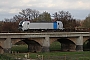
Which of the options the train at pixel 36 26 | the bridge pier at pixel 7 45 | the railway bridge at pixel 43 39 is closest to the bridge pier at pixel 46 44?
the railway bridge at pixel 43 39

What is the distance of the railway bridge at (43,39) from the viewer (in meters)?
63.4

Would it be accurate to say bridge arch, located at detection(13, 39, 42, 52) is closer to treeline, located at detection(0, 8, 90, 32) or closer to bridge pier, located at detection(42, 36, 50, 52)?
bridge pier, located at detection(42, 36, 50, 52)

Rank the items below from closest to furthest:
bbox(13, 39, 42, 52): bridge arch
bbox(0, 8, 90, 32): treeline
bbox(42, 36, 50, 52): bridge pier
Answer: bbox(42, 36, 50, 52): bridge pier → bbox(13, 39, 42, 52): bridge arch → bbox(0, 8, 90, 32): treeline

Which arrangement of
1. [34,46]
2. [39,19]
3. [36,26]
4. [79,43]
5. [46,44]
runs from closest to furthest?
[46,44], [34,46], [79,43], [36,26], [39,19]

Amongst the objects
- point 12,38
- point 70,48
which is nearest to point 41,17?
point 70,48

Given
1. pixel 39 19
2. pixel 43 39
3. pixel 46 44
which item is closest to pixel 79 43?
pixel 46 44

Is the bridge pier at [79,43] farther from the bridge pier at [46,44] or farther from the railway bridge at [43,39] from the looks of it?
the bridge pier at [46,44]

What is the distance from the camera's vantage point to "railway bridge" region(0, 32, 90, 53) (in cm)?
6344

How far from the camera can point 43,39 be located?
68.8 metres

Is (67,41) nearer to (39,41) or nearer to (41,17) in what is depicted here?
(39,41)

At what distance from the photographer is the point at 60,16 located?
12362 cm

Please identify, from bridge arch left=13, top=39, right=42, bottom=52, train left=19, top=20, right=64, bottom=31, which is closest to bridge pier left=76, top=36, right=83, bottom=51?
bridge arch left=13, top=39, right=42, bottom=52

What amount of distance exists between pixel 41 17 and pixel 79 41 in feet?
200

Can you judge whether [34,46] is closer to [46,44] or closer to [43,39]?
[43,39]
